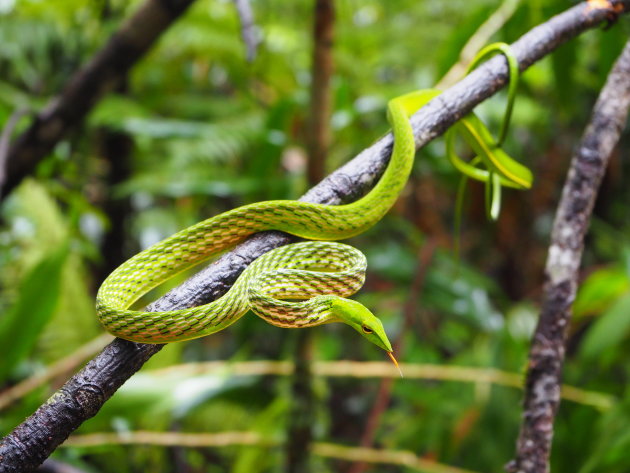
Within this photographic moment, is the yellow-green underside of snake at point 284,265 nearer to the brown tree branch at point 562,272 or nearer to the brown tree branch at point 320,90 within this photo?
the brown tree branch at point 562,272

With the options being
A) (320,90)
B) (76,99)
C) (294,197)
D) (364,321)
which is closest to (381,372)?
(294,197)

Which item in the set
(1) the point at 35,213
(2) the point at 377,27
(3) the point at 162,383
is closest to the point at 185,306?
(3) the point at 162,383

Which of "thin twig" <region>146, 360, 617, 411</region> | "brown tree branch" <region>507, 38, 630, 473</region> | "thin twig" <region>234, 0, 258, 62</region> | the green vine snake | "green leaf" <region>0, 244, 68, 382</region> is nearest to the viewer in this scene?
the green vine snake

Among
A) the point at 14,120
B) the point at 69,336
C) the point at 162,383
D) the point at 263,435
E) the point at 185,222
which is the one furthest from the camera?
the point at 185,222

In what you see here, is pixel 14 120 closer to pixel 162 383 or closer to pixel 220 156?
pixel 162 383

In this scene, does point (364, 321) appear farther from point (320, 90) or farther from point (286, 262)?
point (320, 90)

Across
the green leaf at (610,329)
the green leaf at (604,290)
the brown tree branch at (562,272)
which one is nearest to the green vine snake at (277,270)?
the brown tree branch at (562,272)

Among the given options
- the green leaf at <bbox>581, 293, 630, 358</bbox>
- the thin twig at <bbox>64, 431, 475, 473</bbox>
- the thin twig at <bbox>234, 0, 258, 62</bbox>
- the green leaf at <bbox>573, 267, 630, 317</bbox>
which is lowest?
the thin twig at <bbox>64, 431, 475, 473</bbox>

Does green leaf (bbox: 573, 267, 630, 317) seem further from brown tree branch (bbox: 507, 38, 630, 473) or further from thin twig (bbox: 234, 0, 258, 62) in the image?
thin twig (bbox: 234, 0, 258, 62)

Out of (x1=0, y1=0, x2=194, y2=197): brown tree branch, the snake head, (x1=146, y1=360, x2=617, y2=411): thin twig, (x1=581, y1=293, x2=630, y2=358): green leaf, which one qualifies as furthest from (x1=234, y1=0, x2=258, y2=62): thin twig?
(x1=581, y1=293, x2=630, y2=358): green leaf
